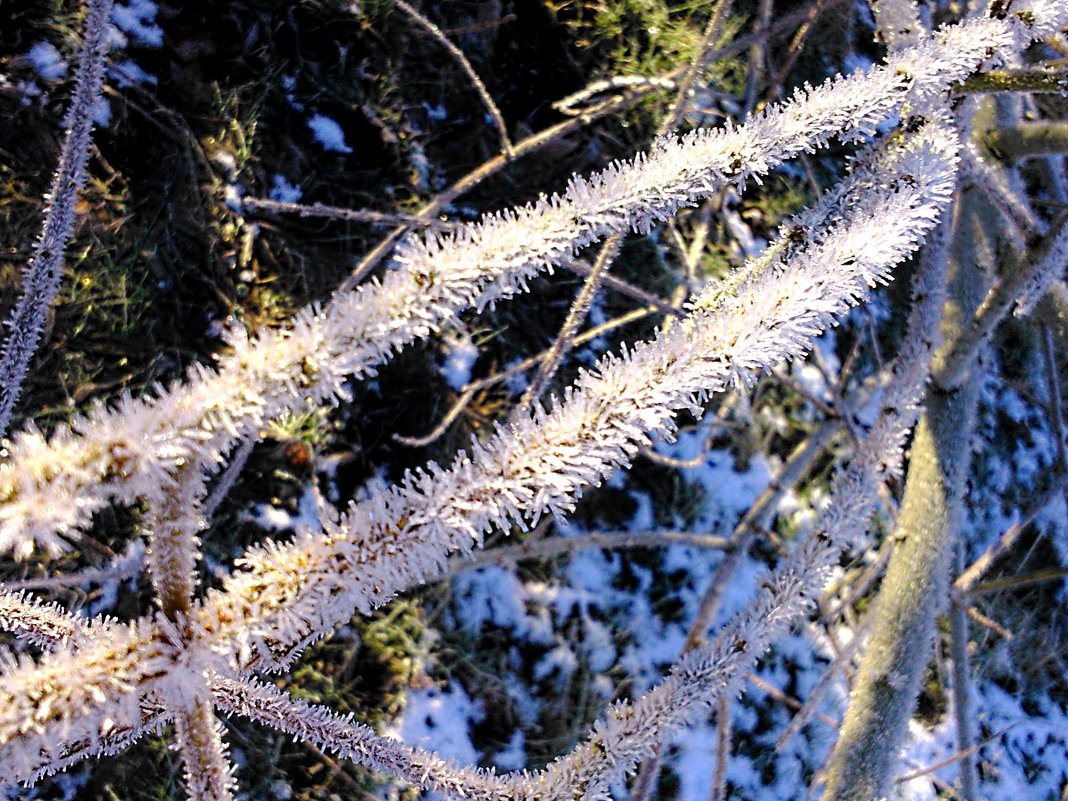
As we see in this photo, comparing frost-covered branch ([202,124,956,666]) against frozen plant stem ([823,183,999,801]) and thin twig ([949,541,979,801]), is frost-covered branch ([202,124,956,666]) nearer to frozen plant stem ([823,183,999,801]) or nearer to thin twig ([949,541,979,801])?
frozen plant stem ([823,183,999,801])

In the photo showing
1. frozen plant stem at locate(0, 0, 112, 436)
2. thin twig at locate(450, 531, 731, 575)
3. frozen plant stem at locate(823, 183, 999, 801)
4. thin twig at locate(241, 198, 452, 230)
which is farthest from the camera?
thin twig at locate(450, 531, 731, 575)

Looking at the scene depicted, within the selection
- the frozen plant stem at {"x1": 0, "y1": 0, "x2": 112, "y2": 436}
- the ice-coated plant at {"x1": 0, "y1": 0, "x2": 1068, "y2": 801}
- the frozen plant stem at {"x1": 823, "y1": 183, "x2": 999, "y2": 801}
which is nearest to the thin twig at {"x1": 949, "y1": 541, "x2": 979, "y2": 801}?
the frozen plant stem at {"x1": 823, "y1": 183, "x2": 999, "y2": 801}

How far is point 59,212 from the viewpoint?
3.01ft

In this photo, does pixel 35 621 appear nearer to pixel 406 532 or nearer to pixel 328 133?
pixel 406 532

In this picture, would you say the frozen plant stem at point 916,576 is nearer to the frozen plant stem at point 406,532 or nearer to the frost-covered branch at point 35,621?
the frozen plant stem at point 406,532

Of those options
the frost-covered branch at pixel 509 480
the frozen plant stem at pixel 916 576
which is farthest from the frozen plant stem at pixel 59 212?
the frozen plant stem at pixel 916 576

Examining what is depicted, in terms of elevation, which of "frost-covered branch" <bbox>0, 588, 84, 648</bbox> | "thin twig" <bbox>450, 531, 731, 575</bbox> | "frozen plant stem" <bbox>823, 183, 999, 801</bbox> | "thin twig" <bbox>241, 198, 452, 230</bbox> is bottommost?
"thin twig" <bbox>450, 531, 731, 575</bbox>

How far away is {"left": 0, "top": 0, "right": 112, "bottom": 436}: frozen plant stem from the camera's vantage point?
0.89 meters

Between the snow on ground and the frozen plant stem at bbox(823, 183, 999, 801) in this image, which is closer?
the frozen plant stem at bbox(823, 183, 999, 801)

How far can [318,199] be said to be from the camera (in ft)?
5.56

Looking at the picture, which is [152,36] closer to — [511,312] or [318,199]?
[318,199]

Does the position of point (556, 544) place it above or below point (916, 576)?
below

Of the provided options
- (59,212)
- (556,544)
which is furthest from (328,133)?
(556,544)

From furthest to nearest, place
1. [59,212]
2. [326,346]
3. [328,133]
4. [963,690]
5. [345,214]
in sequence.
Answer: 1. [328,133]
2. [963,690]
3. [345,214]
4. [59,212]
5. [326,346]
